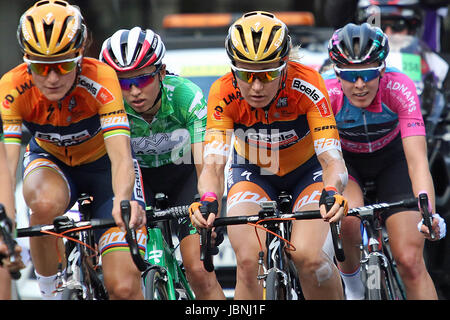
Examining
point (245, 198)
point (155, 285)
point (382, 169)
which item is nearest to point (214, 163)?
point (245, 198)

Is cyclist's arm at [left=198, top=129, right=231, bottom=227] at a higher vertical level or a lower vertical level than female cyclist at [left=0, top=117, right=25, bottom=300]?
higher

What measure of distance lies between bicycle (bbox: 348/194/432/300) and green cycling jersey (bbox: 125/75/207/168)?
132 cm

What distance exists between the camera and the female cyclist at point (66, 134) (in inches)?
193

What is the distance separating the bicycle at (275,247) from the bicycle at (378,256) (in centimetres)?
42

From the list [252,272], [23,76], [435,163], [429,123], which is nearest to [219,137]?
[252,272]

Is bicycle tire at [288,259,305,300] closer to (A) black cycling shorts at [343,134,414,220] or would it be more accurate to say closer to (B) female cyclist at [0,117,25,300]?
(A) black cycling shorts at [343,134,414,220]

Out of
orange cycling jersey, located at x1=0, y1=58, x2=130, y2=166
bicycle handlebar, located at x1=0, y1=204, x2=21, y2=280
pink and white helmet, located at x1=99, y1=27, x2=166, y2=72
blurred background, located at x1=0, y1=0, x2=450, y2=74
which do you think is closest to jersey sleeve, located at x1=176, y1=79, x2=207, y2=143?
pink and white helmet, located at x1=99, y1=27, x2=166, y2=72

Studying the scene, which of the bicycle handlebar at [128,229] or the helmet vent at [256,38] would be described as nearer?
the bicycle handlebar at [128,229]

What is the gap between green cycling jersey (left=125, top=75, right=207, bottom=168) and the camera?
5785 mm

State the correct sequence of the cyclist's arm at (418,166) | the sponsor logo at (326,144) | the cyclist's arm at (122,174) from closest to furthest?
the cyclist's arm at (122,174) < the sponsor logo at (326,144) < the cyclist's arm at (418,166)

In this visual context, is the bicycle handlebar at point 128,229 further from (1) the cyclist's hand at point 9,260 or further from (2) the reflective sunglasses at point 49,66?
(2) the reflective sunglasses at point 49,66

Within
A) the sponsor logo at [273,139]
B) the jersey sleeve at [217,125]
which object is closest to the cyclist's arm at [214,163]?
the jersey sleeve at [217,125]

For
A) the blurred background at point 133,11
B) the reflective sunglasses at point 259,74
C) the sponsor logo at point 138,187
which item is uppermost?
the blurred background at point 133,11

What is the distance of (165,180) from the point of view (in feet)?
19.6
